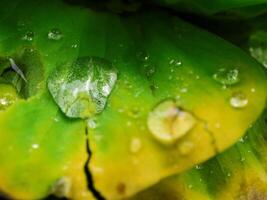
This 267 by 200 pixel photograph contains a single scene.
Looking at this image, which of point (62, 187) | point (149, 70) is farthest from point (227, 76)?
point (62, 187)

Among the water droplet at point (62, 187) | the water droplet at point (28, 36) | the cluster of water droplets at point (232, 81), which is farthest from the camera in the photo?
the water droplet at point (28, 36)

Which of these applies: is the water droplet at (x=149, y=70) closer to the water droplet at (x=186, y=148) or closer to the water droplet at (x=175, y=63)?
the water droplet at (x=175, y=63)

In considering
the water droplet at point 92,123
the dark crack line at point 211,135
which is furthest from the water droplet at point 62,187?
the dark crack line at point 211,135

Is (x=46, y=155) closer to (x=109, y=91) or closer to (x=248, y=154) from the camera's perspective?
(x=109, y=91)

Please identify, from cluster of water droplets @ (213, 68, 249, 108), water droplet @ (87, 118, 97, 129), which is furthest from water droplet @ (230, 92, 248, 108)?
water droplet @ (87, 118, 97, 129)

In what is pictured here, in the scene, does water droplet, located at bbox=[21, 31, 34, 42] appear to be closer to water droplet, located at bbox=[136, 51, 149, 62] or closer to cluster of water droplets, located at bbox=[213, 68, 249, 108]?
water droplet, located at bbox=[136, 51, 149, 62]
